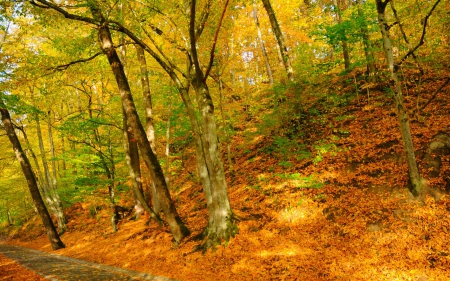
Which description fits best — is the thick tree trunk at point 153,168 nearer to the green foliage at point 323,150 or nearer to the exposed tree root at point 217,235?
the exposed tree root at point 217,235

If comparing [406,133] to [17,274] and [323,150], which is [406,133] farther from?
[17,274]

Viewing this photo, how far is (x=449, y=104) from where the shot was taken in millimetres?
8461

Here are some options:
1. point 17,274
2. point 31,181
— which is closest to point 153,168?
point 17,274

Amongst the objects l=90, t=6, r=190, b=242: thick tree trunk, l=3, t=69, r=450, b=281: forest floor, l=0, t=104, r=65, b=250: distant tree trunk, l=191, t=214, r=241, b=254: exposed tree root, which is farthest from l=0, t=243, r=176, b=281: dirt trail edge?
l=0, t=104, r=65, b=250: distant tree trunk

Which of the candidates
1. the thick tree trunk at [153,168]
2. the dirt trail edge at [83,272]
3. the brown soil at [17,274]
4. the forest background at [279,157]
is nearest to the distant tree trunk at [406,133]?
the forest background at [279,157]

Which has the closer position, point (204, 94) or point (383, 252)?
point (383, 252)

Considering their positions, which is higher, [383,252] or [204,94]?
[204,94]

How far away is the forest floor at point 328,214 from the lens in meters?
4.96

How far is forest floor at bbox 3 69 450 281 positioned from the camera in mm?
4957

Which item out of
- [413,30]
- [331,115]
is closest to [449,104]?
[331,115]

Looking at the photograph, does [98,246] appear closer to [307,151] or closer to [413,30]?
[307,151]

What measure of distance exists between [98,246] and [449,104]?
49.8 ft

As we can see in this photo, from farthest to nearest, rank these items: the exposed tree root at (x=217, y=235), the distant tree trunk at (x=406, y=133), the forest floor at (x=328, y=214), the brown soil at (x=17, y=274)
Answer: the brown soil at (x=17, y=274), the exposed tree root at (x=217, y=235), the distant tree trunk at (x=406, y=133), the forest floor at (x=328, y=214)

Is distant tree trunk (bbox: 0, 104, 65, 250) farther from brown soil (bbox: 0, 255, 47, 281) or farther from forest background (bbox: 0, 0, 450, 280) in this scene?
brown soil (bbox: 0, 255, 47, 281)
